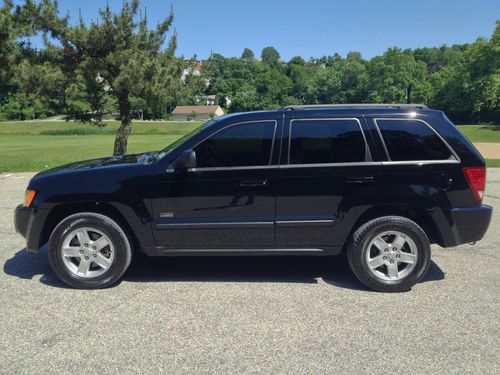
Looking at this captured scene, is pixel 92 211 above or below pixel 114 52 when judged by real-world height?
below

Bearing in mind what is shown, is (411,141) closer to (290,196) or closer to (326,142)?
(326,142)

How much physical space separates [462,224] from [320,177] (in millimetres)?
1473

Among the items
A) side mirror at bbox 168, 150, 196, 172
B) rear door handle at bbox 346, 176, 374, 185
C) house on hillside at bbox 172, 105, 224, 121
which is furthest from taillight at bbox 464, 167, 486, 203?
house on hillside at bbox 172, 105, 224, 121

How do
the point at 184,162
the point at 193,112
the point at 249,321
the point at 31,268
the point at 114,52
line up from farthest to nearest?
1. the point at 193,112
2. the point at 114,52
3. the point at 31,268
4. the point at 184,162
5. the point at 249,321

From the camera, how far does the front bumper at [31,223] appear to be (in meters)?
4.50

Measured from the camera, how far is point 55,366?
10.1 feet

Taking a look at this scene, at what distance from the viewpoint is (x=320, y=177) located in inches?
172

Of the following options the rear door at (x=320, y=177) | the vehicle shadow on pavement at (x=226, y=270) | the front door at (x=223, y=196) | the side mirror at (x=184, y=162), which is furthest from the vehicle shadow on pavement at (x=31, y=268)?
the rear door at (x=320, y=177)

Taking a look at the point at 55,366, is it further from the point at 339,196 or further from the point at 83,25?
the point at 83,25

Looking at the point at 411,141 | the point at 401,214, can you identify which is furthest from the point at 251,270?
the point at 411,141

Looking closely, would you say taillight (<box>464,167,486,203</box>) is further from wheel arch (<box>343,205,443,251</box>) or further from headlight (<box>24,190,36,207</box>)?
headlight (<box>24,190,36,207</box>)

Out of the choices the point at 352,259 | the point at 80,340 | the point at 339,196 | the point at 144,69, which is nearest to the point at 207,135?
the point at 339,196

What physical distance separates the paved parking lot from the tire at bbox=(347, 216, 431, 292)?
146mm

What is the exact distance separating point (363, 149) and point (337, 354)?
2.03 meters
